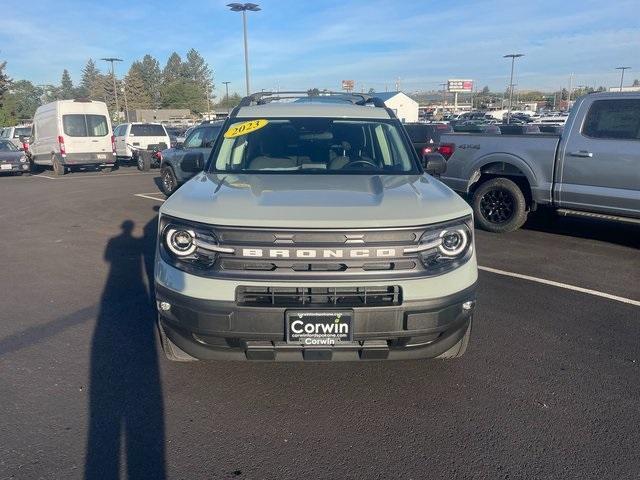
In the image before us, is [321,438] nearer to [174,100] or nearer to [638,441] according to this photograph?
[638,441]

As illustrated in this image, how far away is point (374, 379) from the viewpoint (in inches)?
140

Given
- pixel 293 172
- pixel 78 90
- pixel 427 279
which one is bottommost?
pixel 427 279

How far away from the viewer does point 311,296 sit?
2.85 metres

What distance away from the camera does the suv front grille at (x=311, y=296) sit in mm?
2846

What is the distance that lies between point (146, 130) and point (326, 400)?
21.1 m

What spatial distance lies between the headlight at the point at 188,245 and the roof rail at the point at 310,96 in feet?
7.71

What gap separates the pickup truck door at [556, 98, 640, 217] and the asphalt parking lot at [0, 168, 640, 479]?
5.19 feet

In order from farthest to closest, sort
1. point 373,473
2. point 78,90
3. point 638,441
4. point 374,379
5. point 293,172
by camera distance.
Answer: point 78,90 < point 293,172 < point 374,379 < point 638,441 < point 373,473

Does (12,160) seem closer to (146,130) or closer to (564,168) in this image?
(146,130)

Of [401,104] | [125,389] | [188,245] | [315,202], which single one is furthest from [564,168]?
[401,104]

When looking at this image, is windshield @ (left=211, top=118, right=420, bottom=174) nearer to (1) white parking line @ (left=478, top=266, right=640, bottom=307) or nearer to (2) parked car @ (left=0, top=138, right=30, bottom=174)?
(1) white parking line @ (left=478, top=266, right=640, bottom=307)

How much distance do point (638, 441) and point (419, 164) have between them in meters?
2.47

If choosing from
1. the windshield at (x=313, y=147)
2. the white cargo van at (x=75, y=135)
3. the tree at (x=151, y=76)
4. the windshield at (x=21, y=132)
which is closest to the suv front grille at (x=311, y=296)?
the windshield at (x=313, y=147)

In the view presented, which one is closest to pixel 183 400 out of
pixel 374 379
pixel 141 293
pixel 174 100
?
pixel 374 379
